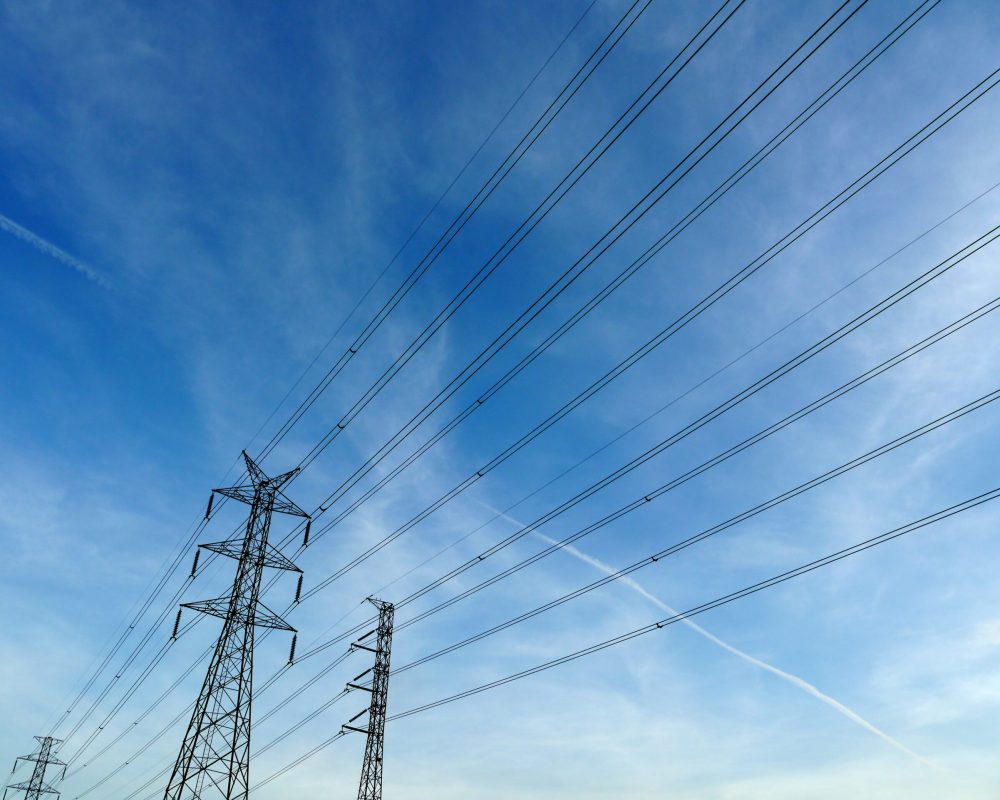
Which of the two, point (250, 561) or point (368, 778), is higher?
point (250, 561)

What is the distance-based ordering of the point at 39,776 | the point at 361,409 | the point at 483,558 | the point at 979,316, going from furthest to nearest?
1. the point at 39,776
2. the point at 361,409
3. the point at 483,558
4. the point at 979,316

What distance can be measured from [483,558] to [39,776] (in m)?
85.0

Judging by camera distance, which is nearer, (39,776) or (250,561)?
(250,561)

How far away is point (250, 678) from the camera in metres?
28.7

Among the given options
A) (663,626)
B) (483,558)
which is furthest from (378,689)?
(663,626)

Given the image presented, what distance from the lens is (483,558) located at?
2261cm

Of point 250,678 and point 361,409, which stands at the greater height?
point 361,409

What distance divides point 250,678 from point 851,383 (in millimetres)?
25909

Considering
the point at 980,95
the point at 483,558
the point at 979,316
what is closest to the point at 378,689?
the point at 483,558

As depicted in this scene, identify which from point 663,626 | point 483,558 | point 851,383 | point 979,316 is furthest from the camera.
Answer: point 483,558

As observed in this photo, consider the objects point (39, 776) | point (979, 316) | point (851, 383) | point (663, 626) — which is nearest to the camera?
point (979, 316)

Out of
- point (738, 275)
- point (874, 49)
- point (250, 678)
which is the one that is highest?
point (874, 49)

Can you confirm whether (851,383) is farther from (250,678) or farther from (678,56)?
(250,678)

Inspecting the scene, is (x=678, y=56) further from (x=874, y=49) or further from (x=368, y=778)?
(x=368, y=778)
